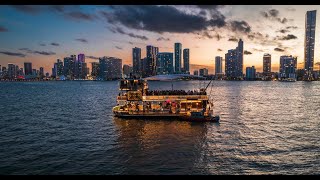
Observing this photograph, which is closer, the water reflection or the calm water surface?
the calm water surface

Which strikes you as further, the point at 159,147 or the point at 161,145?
the point at 161,145

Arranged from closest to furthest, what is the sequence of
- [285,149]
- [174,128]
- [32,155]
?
[32,155] < [285,149] < [174,128]

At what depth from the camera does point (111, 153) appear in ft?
108

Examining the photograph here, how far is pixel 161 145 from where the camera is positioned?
36062mm

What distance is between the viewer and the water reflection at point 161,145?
28.2 meters

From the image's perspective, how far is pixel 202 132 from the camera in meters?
43.9

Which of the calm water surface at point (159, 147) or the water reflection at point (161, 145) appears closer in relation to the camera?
Answer: the calm water surface at point (159, 147)

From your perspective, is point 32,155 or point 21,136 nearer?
point 32,155

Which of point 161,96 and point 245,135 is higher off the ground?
point 161,96

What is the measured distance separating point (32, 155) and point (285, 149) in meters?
31.1

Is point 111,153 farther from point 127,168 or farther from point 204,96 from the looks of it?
point 204,96

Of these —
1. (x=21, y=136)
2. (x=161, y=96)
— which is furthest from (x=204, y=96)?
(x=21, y=136)

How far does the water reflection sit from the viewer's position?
28.2 meters
